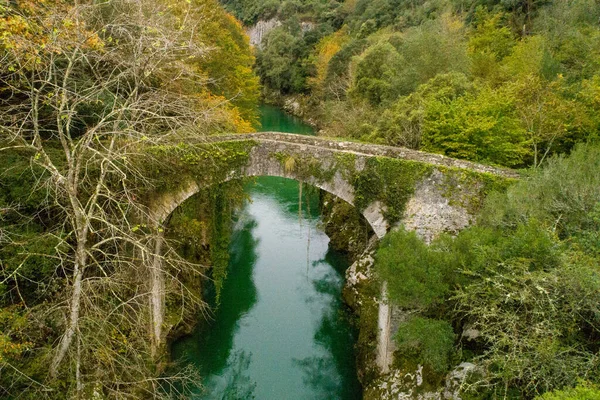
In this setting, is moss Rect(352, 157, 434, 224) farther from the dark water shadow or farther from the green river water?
the dark water shadow

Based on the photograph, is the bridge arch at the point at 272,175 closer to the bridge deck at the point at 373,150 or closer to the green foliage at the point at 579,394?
the bridge deck at the point at 373,150

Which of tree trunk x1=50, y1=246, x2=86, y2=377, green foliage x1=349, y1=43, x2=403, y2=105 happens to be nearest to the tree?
tree trunk x1=50, y1=246, x2=86, y2=377

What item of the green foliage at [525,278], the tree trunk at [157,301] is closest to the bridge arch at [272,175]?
the tree trunk at [157,301]

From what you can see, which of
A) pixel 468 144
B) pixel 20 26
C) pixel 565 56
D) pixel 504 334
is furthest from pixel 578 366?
pixel 565 56

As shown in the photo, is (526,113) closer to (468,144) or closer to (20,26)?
(468,144)

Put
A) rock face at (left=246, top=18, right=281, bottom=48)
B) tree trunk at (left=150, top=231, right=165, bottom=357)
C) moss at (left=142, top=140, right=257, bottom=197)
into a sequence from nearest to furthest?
moss at (left=142, top=140, right=257, bottom=197) < tree trunk at (left=150, top=231, right=165, bottom=357) < rock face at (left=246, top=18, right=281, bottom=48)
